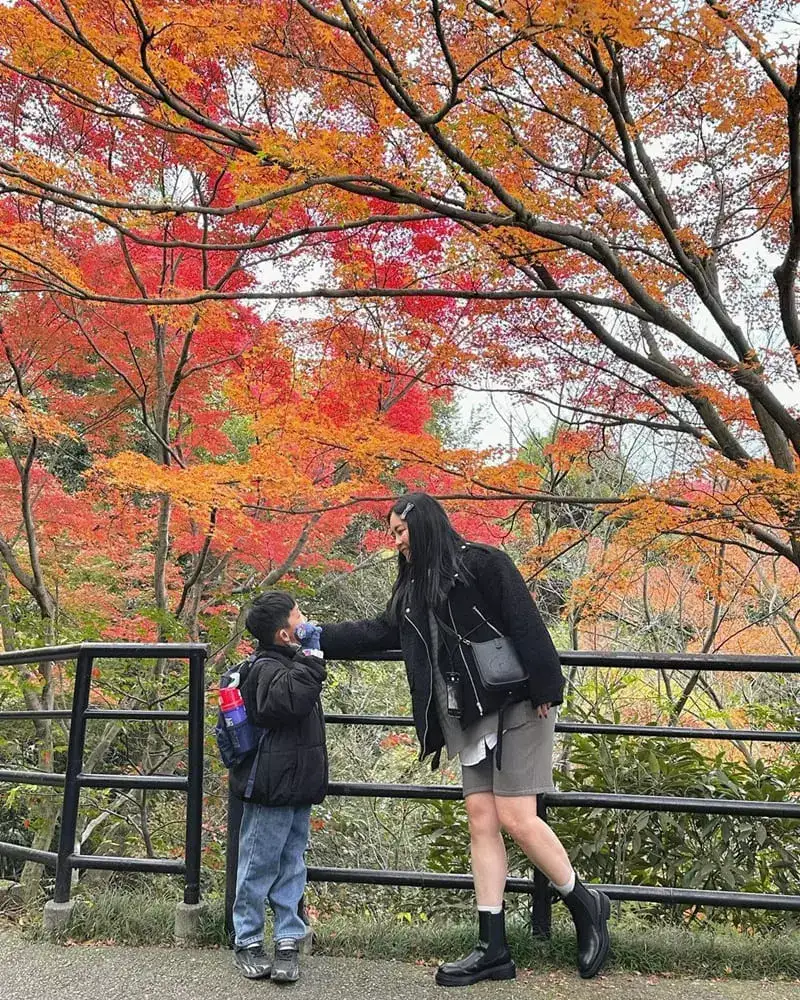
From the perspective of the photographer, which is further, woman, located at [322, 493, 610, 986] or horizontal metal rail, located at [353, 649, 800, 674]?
horizontal metal rail, located at [353, 649, 800, 674]

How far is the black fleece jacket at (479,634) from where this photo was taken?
7.66 feet

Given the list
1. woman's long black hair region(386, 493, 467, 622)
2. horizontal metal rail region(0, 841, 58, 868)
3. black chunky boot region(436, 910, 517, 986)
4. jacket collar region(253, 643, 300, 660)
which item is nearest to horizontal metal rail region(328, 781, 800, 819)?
black chunky boot region(436, 910, 517, 986)

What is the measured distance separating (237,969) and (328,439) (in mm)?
4513

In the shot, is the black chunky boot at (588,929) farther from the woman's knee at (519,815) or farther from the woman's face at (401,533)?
the woman's face at (401,533)

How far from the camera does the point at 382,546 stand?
1052 centimetres

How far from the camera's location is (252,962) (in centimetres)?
249

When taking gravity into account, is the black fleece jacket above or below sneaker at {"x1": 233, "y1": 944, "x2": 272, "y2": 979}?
above

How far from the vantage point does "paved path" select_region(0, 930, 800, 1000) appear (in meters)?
2.36

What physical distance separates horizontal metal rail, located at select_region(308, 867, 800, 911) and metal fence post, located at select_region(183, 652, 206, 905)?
418 mm

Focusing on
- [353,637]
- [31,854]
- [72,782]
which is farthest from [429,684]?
[31,854]

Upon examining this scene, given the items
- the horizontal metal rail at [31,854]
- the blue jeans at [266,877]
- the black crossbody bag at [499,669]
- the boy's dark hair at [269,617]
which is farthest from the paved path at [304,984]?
the boy's dark hair at [269,617]

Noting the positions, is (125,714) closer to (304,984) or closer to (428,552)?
(304,984)

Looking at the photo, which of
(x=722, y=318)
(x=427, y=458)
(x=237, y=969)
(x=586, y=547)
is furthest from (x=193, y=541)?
(x=237, y=969)

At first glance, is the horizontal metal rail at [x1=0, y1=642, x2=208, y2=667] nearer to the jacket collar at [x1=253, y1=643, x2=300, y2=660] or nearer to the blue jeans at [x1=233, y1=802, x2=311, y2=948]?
the jacket collar at [x1=253, y1=643, x2=300, y2=660]
